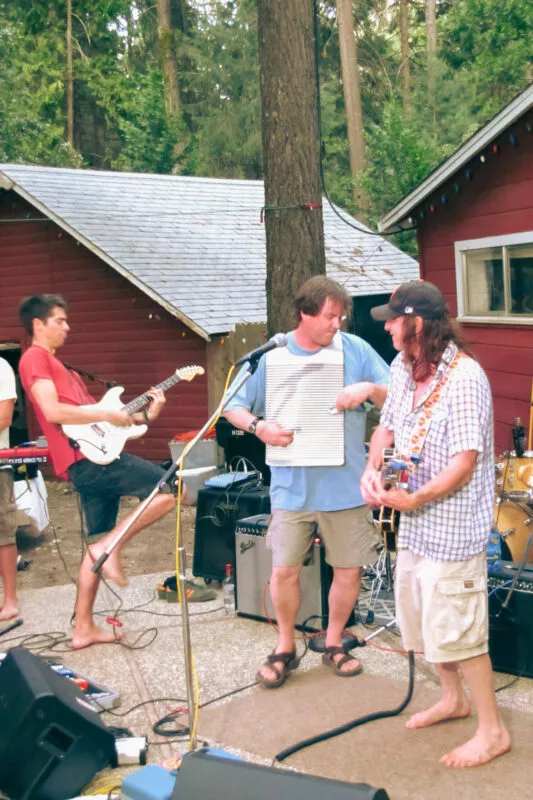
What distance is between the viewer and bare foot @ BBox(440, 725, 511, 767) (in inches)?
142

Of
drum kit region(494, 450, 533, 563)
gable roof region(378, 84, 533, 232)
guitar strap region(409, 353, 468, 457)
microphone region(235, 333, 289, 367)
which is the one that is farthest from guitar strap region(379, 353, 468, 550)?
gable roof region(378, 84, 533, 232)

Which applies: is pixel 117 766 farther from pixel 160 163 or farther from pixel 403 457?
pixel 160 163

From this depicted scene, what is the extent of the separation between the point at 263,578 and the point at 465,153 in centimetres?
573

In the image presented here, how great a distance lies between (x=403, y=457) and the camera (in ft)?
11.9

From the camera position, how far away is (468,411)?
11.4 ft

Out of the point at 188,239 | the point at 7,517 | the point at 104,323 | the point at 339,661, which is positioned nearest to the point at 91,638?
the point at 7,517

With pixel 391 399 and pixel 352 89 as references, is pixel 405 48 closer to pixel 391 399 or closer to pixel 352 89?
pixel 352 89

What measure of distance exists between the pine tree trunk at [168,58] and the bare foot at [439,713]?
93.4 ft

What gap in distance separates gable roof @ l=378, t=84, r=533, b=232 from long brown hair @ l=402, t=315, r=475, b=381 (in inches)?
205

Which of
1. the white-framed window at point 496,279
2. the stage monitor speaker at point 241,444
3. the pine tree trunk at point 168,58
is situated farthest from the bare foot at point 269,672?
the pine tree trunk at point 168,58

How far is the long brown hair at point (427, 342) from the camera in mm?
3596

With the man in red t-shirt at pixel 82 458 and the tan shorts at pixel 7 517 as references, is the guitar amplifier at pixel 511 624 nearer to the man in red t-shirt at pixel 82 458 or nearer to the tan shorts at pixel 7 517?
Result: the man in red t-shirt at pixel 82 458

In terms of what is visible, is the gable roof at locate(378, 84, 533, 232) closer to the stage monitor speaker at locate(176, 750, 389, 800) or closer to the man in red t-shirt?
the man in red t-shirt

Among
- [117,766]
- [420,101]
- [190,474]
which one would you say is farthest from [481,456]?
[420,101]
